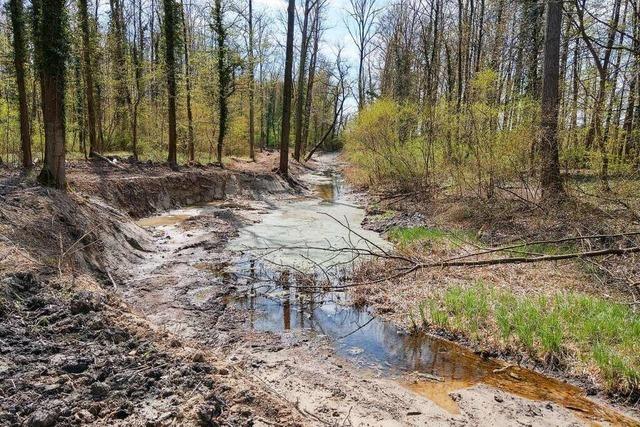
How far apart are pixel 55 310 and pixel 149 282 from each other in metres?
2.80

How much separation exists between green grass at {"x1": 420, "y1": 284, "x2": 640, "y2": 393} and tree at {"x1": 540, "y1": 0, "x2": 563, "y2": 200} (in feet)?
15.4

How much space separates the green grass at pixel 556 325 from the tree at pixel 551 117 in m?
4.68

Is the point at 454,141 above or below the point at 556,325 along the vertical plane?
above

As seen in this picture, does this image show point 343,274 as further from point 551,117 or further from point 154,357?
point 551,117

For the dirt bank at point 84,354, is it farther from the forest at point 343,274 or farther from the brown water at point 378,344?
the brown water at point 378,344

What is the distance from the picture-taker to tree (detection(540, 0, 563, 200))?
10086 mm

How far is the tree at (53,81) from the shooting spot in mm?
8492

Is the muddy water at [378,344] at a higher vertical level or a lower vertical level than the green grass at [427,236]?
lower

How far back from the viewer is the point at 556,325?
526cm

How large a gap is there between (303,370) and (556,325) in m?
3.12

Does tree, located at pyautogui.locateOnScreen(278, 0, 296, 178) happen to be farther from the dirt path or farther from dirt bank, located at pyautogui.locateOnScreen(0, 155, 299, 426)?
dirt bank, located at pyautogui.locateOnScreen(0, 155, 299, 426)

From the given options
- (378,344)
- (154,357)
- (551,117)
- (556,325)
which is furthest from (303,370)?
(551,117)

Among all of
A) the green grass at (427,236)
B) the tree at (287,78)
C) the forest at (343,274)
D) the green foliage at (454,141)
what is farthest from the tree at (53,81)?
the tree at (287,78)

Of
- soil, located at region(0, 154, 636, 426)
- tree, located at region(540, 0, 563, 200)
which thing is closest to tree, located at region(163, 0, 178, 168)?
soil, located at region(0, 154, 636, 426)
